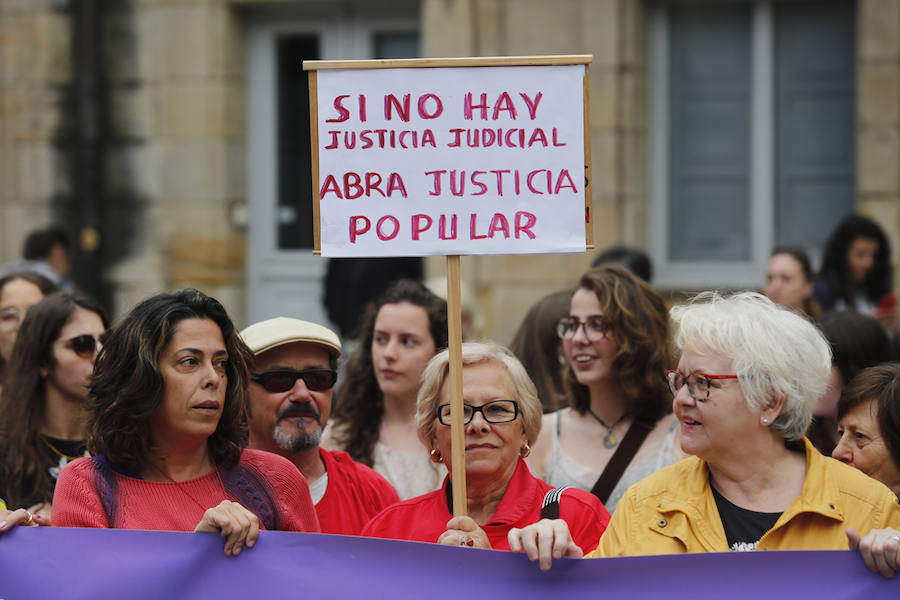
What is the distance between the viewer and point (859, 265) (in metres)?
7.72

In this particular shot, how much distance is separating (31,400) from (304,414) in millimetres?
998

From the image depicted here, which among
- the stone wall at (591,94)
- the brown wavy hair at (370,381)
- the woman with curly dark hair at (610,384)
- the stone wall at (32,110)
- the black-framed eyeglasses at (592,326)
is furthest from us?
the stone wall at (32,110)

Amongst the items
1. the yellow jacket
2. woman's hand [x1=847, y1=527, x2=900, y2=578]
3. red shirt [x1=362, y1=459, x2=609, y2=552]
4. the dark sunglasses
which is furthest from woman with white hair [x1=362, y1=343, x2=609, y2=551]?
the dark sunglasses

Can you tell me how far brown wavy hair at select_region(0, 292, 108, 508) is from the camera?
4309 mm

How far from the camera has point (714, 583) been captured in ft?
10.6

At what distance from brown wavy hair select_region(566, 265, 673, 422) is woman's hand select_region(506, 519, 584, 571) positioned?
5.16 ft

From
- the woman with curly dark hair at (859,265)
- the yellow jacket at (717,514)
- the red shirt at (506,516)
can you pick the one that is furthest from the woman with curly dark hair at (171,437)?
the woman with curly dark hair at (859,265)

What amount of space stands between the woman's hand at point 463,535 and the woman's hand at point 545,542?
21cm

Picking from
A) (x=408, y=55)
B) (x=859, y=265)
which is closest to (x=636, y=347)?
(x=859, y=265)

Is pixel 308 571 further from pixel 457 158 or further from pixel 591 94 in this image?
pixel 591 94

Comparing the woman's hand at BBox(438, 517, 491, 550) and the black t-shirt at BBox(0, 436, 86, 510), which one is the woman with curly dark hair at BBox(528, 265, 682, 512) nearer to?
the woman's hand at BBox(438, 517, 491, 550)

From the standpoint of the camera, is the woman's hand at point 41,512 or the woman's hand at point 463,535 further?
the woman's hand at point 41,512

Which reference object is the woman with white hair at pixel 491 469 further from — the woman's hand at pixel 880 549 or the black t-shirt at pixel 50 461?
the black t-shirt at pixel 50 461

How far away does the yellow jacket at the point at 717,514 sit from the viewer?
3307 mm
